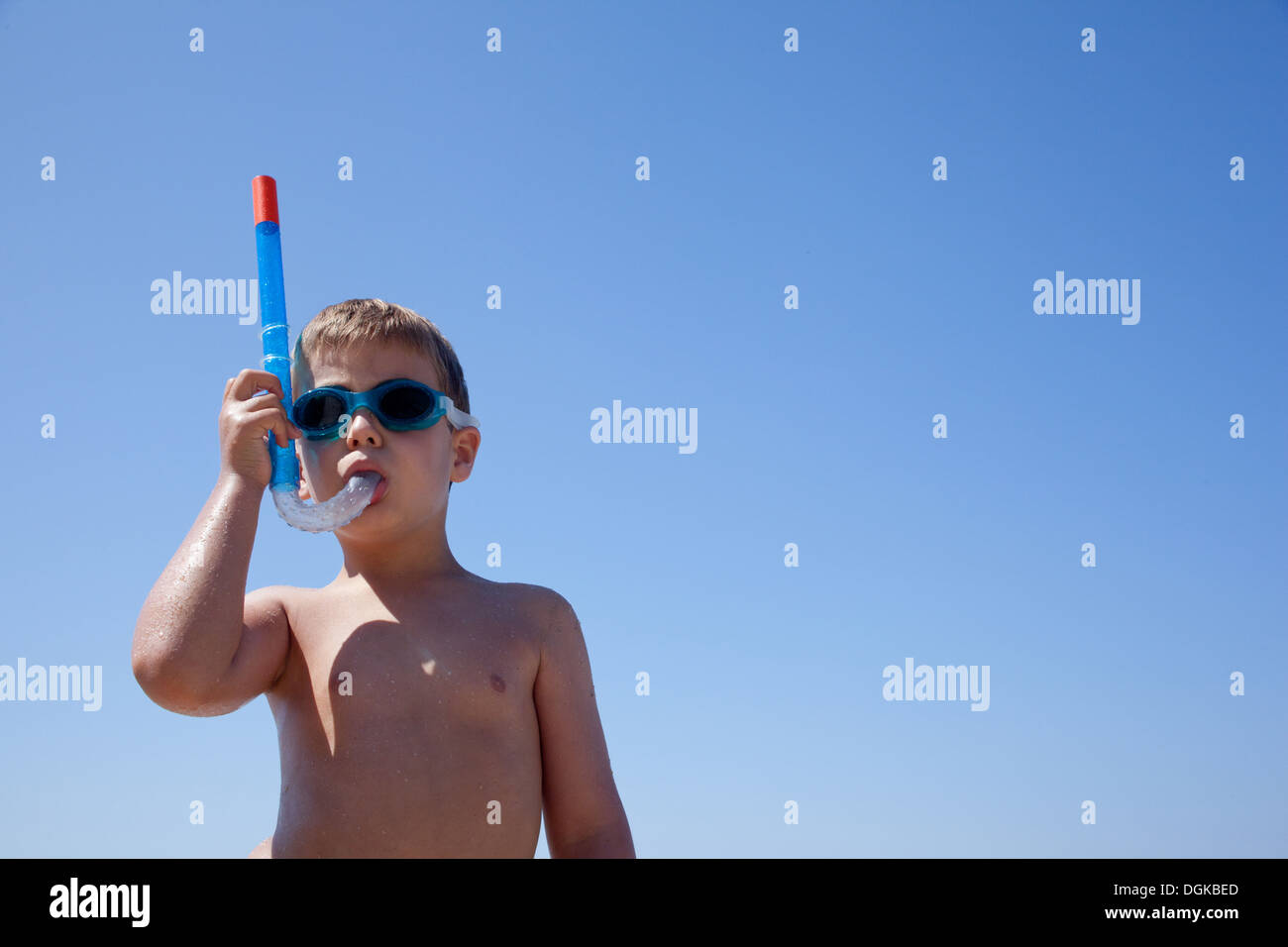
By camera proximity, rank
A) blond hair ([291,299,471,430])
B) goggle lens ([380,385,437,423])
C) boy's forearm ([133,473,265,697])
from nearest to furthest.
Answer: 1. boy's forearm ([133,473,265,697])
2. goggle lens ([380,385,437,423])
3. blond hair ([291,299,471,430])

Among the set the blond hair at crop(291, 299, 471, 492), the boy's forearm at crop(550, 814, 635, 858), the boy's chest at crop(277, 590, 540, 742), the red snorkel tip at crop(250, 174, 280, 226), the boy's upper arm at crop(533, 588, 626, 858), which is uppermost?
the red snorkel tip at crop(250, 174, 280, 226)

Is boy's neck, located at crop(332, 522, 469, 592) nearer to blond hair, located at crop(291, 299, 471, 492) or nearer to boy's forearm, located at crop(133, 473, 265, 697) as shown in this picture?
blond hair, located at crop(291, 299, 471, 492)

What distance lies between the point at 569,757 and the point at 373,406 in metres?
1.27

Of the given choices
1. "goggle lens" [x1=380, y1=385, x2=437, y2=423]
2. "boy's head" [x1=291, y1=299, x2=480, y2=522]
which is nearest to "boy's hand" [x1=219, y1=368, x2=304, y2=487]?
"boy's head" [x1=291, y1=299, x2=480, y2=522]

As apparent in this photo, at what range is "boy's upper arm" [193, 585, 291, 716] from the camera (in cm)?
304

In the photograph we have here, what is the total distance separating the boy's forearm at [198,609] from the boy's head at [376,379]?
0.44 m

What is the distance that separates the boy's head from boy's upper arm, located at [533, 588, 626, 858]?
652 millimetres

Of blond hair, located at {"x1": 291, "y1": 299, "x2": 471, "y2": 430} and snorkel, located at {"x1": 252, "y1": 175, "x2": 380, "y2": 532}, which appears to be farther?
blond hair, located at {"x1": 291, "y1": 299, "x2": 471, "y2": 430}

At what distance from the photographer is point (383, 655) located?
128 inches

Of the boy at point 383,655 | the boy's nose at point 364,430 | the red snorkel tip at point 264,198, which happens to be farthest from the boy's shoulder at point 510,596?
the red snorkel tip at point 264,198
